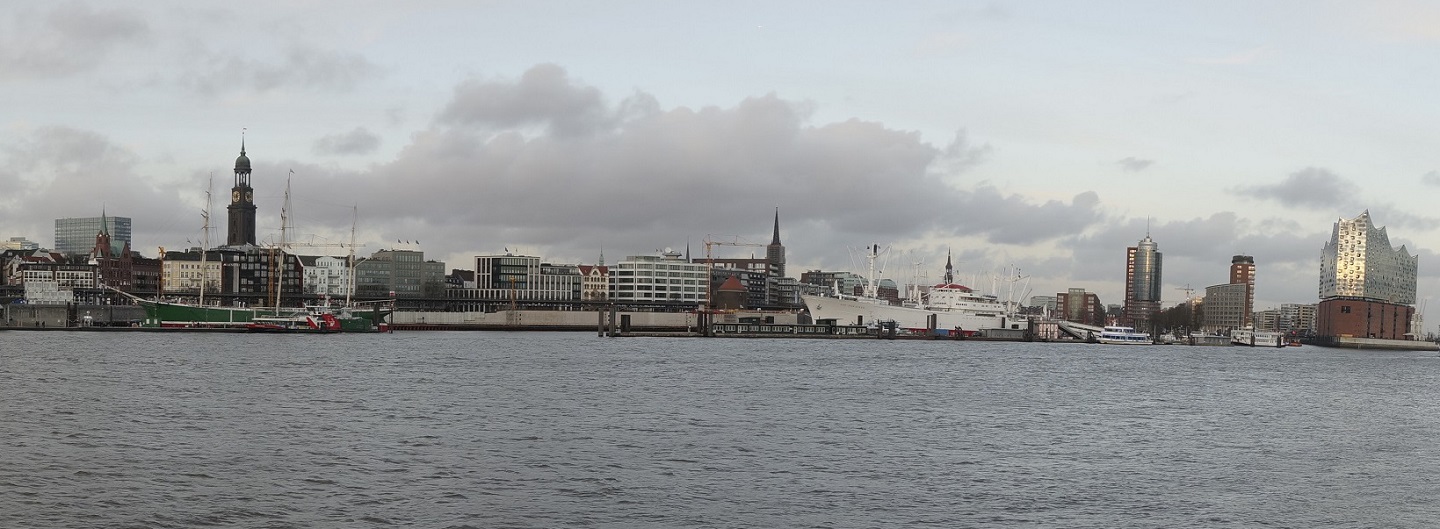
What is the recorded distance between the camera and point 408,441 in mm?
32438

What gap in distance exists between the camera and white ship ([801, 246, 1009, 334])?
157 metres

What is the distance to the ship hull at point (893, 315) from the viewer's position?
15650 centimetres

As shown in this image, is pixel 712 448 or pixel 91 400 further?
pixel 91 400

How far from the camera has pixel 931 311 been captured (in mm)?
158000

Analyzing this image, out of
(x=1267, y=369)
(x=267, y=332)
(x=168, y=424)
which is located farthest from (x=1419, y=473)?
(x=267, y=332)

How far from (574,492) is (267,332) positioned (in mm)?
107761

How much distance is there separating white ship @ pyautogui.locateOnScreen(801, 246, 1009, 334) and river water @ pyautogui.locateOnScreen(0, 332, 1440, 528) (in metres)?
95.1

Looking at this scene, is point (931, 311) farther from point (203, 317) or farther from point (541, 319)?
point (203, 317)

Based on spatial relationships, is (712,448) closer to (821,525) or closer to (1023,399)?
(821,525)

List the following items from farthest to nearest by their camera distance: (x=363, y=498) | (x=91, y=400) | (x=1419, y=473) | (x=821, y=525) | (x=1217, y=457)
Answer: (x=91, y=400), (x=1217, y=457), (x=1419, y=473), (x=363, y=498), (x=821, y=525)

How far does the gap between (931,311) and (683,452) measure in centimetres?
13008

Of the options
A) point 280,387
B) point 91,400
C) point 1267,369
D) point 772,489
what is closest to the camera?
point 772,489

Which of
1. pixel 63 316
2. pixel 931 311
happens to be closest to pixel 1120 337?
pixel 931 311

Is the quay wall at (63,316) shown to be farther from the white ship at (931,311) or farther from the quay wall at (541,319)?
the white ship at (931,311)
